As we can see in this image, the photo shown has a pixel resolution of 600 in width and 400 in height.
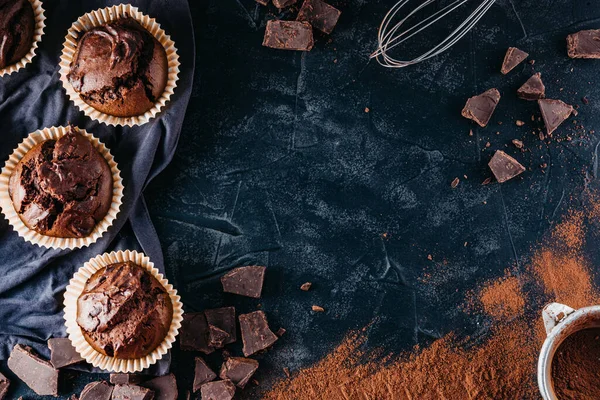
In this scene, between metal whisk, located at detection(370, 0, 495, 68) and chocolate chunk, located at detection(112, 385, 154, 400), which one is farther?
metal whisk, located at detection(370, 0, 495, 68)

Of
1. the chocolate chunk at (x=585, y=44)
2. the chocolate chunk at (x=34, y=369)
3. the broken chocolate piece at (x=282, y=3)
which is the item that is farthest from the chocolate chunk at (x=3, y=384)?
the chocolate chunk at (x=585, y=44)

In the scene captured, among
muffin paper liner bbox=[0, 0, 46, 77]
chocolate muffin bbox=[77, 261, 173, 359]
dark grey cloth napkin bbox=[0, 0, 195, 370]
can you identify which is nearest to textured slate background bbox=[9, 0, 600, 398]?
dark grey cloth napkin bbox=[0, 0, 195, 370]

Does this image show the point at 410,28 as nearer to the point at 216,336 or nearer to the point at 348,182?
the point at 348,182

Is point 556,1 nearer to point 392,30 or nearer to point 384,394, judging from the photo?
point 392,30

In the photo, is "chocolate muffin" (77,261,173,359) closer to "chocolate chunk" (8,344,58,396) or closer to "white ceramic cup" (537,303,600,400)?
"chocolate chunk" (8,344,58,396)

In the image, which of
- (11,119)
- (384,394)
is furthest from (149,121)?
(384,394)

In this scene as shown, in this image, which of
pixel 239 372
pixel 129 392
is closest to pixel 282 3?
pixel 239 372
